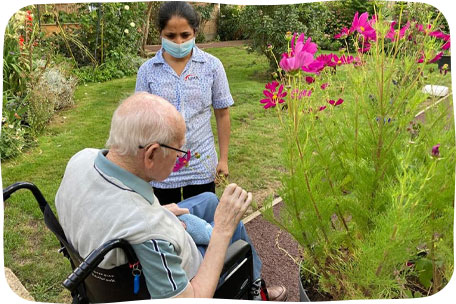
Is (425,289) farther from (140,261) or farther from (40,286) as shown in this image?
Result: (40,286)

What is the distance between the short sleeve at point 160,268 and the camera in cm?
73

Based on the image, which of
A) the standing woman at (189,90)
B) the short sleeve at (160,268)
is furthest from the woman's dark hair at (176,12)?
the short sleeve at (160,268)

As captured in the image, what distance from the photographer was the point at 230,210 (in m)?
0.86

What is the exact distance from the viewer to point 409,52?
91 cm

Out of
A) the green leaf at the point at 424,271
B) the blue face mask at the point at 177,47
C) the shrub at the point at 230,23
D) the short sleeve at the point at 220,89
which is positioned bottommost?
the green leaf at the point at 424,271

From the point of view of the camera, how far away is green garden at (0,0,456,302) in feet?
2.45

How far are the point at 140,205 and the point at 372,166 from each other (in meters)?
0.43

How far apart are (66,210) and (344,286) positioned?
1.81 ft

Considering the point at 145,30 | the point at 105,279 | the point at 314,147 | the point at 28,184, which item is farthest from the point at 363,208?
the point at 145,30

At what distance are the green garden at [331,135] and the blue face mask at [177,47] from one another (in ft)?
0.42

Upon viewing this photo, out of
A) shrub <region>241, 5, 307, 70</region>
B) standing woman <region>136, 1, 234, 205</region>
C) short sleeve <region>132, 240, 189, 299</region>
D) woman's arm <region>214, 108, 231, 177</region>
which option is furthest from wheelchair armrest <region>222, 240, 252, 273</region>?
shrub <region>241, 5, 307, 70</region>

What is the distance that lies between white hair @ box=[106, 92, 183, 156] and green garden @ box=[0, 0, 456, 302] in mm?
192

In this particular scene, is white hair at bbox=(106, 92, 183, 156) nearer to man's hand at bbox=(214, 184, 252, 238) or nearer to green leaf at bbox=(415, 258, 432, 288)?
man's hand at bbox=(214, 184, 252, 238)

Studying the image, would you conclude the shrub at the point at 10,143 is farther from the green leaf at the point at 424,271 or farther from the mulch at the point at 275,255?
the green leaf at the point at 424,271
